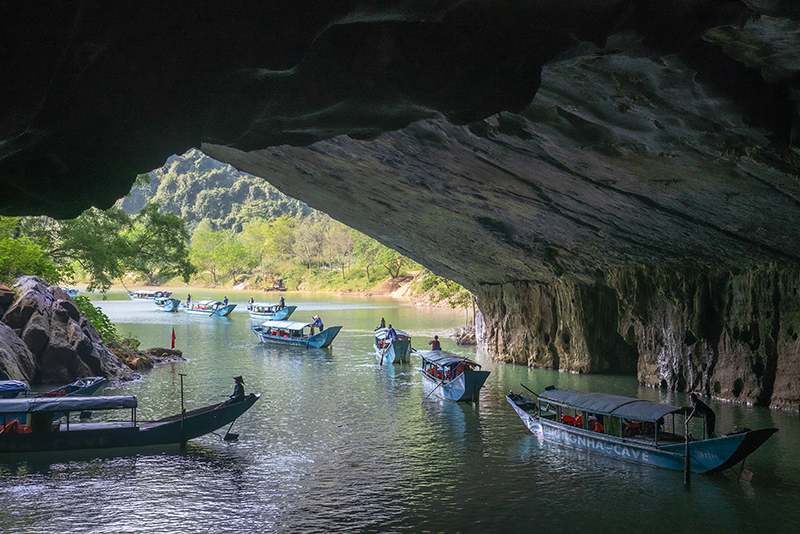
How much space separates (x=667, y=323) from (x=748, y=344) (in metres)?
3.80

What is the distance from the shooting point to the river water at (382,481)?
1254cm

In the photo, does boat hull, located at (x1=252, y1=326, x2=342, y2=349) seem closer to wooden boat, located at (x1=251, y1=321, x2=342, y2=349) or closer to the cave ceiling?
wooden boat, located at (x1=251, y1=321, x2=342, y2=349)

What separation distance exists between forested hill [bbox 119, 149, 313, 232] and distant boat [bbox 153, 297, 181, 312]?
266 feet

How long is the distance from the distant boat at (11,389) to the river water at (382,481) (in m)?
3.65

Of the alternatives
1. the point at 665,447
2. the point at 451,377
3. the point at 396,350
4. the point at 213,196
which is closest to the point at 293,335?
the point at 396,350

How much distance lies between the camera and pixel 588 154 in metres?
14.1

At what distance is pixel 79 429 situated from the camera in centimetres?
1731

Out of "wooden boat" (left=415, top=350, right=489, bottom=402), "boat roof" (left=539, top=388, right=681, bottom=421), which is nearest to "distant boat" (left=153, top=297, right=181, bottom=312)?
"wooden boat" (left=415, top=350, right=489, bottom=402)

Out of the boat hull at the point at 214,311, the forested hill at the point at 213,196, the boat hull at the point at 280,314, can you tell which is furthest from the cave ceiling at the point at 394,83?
the forested hill at the point at 213,196

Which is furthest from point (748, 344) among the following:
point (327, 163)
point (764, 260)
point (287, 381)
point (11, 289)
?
point (11, 289)

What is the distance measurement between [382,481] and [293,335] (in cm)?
2860

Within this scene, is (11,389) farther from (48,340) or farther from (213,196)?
(213,196)

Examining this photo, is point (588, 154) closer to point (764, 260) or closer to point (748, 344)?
point (764, 260)

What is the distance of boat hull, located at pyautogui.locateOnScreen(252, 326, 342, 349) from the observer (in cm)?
4081
